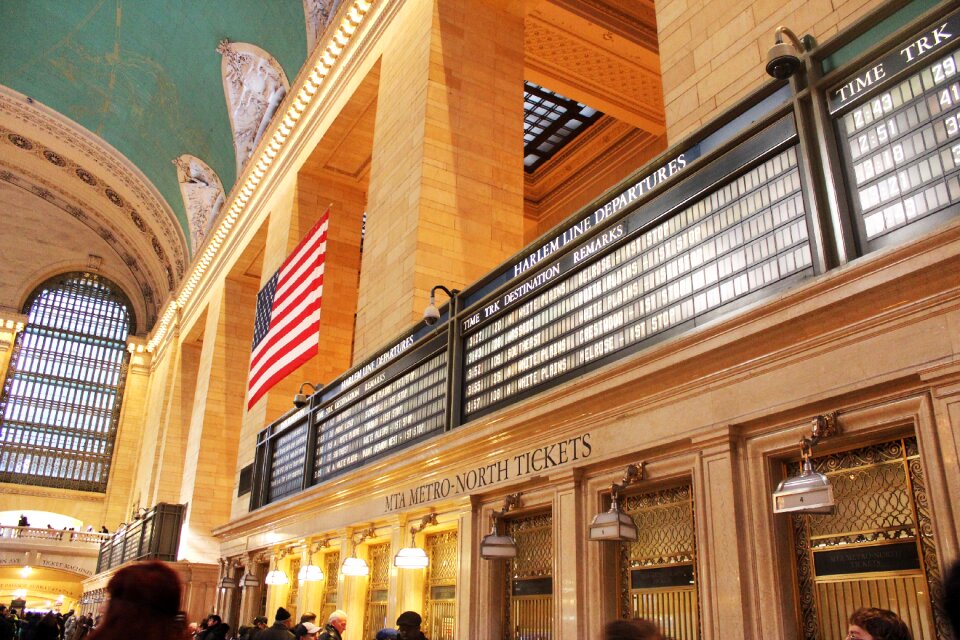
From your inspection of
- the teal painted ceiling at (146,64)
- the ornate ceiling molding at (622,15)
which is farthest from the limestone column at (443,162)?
the teal painted ceiling at (146,64)

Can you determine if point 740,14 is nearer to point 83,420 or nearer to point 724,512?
point 724,512

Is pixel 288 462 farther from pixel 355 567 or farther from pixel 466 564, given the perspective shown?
pixel 466 564

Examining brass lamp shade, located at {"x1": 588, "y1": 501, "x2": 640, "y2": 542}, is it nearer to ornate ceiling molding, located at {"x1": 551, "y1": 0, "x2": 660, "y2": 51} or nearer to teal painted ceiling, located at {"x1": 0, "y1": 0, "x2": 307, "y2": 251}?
ornate ceiling molding, located at {"x1": 551, "y1": 0, "x2": 660, "y2": 51}

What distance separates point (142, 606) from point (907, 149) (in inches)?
135

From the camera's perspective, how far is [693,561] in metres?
4.18

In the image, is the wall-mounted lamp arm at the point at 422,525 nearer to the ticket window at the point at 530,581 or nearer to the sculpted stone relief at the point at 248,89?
the ticket window at the point at 530,581

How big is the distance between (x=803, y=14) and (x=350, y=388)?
6021 millimetres

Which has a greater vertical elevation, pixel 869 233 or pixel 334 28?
pixel 334 28


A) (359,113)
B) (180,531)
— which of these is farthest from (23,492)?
(359,113)

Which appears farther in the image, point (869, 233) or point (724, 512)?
point (724, 512)

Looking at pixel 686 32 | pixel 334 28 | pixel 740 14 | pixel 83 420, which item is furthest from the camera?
pixel 83 420

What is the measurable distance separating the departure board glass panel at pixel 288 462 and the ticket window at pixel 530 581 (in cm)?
482

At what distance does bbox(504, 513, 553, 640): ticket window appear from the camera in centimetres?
531

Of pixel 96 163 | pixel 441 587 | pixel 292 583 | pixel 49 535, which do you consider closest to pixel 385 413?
pixel 441 587
